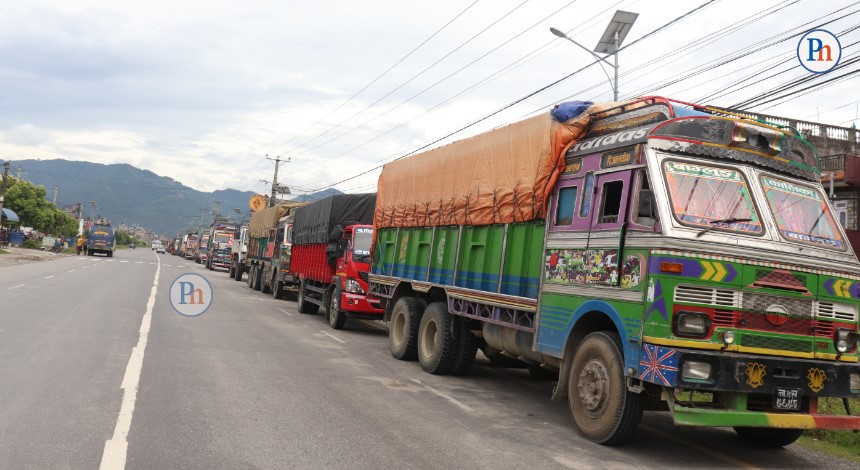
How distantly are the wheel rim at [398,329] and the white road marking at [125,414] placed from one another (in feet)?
13.4

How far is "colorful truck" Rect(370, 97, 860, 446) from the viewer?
19.9 feet

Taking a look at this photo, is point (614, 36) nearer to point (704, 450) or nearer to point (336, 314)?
point (336, 314)

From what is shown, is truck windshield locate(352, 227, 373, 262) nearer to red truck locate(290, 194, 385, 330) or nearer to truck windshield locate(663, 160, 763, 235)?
red truck locate(290, 194, 385, 330)

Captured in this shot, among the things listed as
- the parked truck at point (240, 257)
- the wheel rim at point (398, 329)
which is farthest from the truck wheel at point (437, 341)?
the parked truck at point (240, 257)

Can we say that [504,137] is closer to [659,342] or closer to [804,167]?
[804,167]

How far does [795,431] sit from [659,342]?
2366 millimetres

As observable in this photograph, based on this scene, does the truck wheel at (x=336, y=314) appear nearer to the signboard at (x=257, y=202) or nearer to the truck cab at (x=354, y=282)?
the truck cab at (x=354, y=282)

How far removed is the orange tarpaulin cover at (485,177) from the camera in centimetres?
827

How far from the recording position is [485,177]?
32.6 ft

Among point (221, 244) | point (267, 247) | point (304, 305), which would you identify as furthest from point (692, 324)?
point (221, 244)

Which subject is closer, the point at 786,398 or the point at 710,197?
the point at 786,398

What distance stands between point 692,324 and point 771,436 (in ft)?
7.69

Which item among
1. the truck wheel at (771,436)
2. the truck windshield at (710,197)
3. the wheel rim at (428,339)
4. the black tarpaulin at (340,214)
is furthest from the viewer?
the black tarpaulin at (340,214)

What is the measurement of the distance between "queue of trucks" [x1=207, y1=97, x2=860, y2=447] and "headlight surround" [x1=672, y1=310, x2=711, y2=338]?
12 mm
